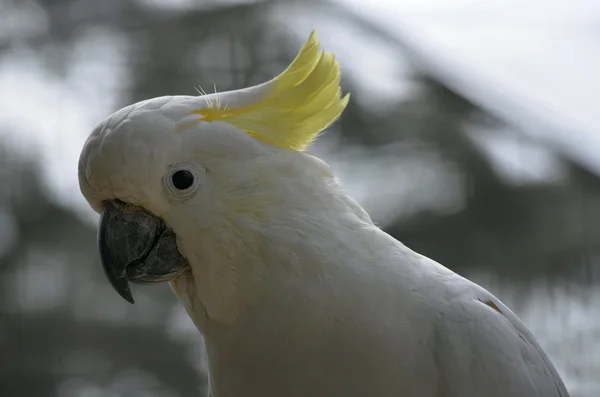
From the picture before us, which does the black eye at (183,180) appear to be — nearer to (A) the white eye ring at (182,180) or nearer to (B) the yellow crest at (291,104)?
(A) the white eye ring at (182,180)

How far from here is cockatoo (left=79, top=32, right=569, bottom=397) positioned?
4.09 feet

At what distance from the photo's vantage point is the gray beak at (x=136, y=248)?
128 cm

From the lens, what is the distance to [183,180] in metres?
1.24

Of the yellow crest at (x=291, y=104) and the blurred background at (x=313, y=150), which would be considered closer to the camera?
the yellow crest at (x=291, y=104)

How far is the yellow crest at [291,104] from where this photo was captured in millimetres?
1321

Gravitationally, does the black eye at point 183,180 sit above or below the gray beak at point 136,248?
above

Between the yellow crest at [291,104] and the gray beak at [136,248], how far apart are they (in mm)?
227

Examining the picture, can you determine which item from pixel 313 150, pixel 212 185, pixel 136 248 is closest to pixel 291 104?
pixel 212 185

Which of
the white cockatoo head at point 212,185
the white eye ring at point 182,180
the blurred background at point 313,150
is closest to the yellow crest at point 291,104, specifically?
the white cockatoo head at point 212,185

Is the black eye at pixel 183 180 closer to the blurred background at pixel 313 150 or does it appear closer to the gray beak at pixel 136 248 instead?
the gray beak at pixel 136 248

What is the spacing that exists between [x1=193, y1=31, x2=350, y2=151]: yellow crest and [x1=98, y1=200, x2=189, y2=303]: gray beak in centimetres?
23

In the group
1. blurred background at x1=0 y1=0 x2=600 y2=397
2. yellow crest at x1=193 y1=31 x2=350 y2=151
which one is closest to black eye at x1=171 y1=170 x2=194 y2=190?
yellow crest at x1=193 y1=31 x2=350 y2=151

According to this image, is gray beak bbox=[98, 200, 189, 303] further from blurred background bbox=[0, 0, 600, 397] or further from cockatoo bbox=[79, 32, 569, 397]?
blurred background bbox=[0, 0, 600, 397]

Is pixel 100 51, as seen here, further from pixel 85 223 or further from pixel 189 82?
pixel 85 223
